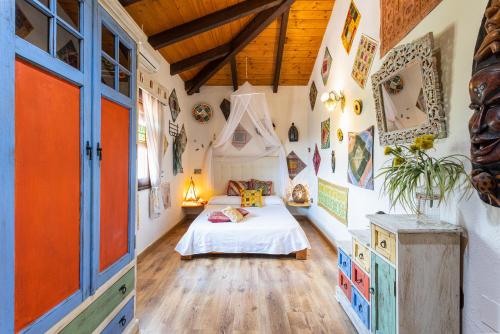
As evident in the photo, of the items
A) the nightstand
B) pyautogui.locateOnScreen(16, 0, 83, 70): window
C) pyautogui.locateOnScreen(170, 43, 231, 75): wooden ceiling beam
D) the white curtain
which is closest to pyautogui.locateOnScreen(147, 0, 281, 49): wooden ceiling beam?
the white curtain

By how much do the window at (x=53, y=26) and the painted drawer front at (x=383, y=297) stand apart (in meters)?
1.95

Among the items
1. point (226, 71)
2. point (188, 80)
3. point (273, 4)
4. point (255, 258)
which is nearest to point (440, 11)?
point (273, 4)

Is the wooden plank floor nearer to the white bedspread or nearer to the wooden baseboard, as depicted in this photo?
the wooden baseboard

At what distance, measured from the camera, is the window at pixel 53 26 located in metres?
0.95

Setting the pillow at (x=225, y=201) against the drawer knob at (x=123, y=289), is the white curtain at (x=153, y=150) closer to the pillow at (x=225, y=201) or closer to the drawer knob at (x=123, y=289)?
the pillow at (x=225, y=201)

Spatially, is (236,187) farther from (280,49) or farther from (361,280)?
(361,280)

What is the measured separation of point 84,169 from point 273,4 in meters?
2.90

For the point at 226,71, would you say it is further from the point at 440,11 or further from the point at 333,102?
the point at 440,11

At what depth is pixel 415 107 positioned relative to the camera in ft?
5.25

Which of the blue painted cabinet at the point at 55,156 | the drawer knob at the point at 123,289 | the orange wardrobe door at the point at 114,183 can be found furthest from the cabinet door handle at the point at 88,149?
the drawer knob at the point at 123,289

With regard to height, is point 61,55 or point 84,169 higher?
point 61,55

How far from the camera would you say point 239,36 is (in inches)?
150

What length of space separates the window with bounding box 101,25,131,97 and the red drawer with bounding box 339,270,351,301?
2214mm

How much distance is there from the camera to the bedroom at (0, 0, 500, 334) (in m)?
1.00
